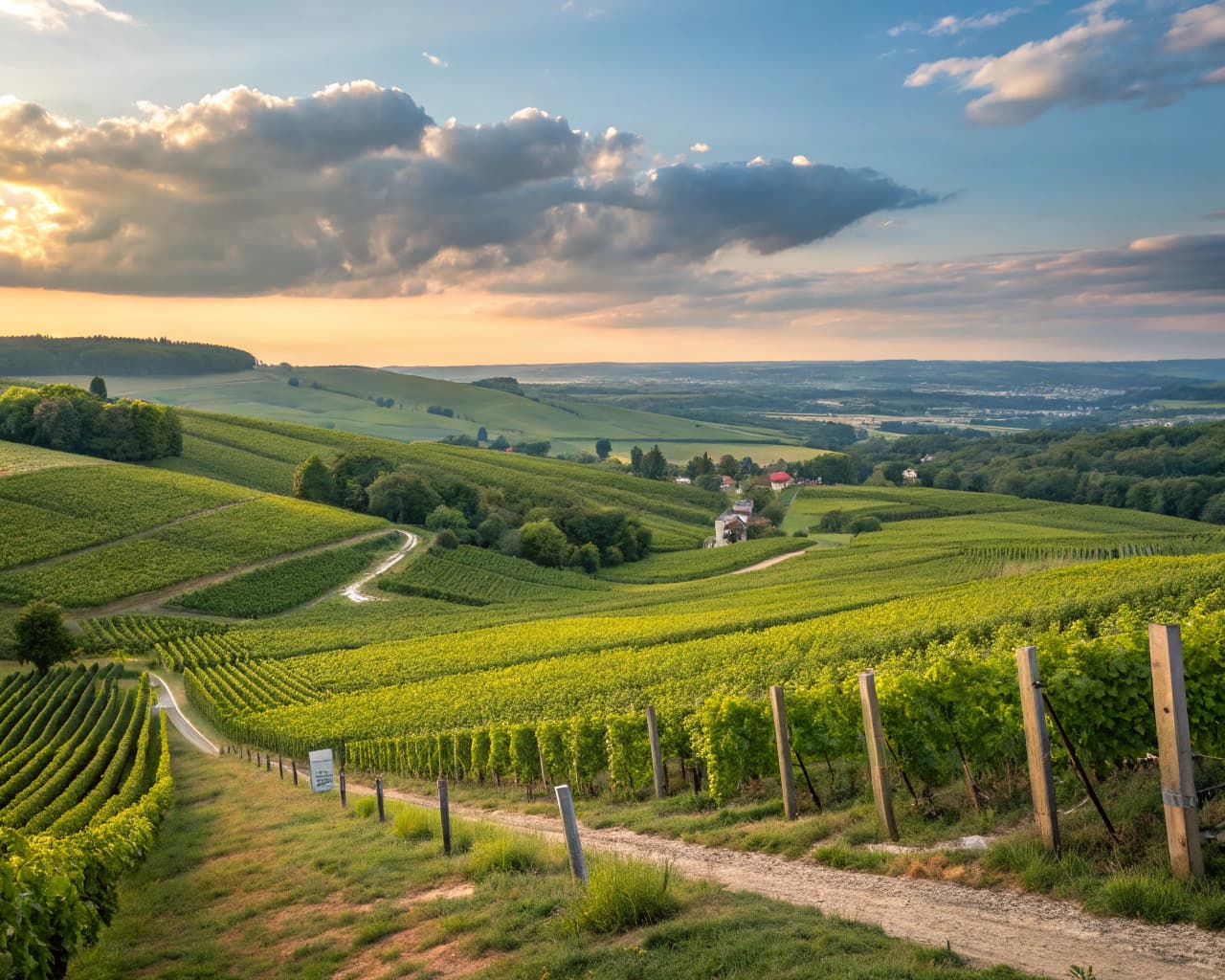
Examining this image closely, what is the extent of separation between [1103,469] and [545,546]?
87653 millimetres

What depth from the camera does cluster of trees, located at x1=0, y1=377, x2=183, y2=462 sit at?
335ft

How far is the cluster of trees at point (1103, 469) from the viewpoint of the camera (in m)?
101

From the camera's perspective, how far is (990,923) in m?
6.50

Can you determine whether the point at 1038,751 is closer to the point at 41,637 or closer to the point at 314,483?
the point at 41,637

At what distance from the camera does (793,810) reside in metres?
10.8

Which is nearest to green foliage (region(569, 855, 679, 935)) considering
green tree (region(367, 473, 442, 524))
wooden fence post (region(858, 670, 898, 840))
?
wooden fence post (region(858, 670, 898, 840))

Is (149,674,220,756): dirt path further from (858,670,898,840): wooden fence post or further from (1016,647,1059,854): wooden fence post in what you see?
(1016,647,1059,854): wooden fence post

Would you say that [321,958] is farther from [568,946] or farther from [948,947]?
[948,947]

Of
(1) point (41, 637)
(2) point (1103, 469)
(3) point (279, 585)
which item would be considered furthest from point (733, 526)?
(1) point (41, 637)

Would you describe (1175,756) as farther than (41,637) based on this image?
No

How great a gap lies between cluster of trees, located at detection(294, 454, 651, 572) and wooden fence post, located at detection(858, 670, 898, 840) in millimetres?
84857

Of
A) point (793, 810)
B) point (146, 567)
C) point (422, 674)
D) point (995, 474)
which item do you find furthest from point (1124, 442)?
point (793, 810)

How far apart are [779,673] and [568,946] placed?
19487mm

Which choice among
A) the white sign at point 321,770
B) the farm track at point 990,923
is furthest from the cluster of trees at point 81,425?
the farm track at point 990,923
